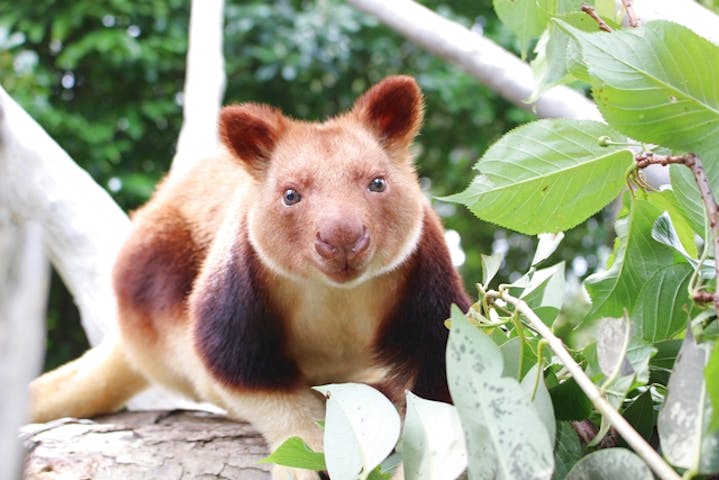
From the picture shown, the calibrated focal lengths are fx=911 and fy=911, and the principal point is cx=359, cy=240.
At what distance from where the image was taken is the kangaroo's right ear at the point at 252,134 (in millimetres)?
2371

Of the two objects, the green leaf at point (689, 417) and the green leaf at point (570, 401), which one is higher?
the green leaf at point (689, 417)

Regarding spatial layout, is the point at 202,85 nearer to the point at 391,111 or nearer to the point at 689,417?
the point at 391,111

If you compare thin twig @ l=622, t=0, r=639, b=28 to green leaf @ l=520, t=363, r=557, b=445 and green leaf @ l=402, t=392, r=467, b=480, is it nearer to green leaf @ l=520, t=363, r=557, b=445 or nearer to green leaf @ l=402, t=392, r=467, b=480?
green leaf @ l=520, t=363, r=557, b=445

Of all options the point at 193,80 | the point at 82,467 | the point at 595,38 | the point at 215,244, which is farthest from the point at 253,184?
the point at 193,80

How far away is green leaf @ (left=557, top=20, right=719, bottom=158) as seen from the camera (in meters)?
1.37

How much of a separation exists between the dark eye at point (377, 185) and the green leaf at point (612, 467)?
95cm

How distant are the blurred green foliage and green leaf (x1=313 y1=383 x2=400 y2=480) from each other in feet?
16.2

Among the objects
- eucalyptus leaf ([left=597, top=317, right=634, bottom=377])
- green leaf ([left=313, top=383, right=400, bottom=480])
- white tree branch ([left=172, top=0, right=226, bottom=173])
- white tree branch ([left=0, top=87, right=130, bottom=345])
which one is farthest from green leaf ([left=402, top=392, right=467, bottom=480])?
white tree branch ([left=172, top=0, right=226, bottom=173])

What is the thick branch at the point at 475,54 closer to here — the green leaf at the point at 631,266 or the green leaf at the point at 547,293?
the green leaf at the point at 547,293

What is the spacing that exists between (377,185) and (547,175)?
2.03 feet

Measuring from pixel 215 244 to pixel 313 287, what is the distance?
0.42 meters

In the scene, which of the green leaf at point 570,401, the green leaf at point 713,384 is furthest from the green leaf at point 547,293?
the green leaf at point 713,384

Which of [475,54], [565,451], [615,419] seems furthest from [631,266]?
[475,54]

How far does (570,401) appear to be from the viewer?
156cm
